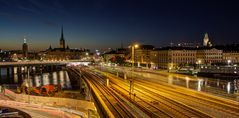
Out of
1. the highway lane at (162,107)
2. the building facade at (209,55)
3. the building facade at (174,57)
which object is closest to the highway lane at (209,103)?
the highway lane at (162,107)

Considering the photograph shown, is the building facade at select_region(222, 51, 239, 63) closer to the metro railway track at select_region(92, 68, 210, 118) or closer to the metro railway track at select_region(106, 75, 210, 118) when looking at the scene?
the metro railway track at select_region(106, 75, 210, 118)

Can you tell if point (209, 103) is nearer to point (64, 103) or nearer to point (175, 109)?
point (175, 109)

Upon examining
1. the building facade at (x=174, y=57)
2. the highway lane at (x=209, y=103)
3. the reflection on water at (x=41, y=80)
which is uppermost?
the building facade at (x=174, y=57)

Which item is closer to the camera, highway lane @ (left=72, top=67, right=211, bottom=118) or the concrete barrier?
highway lane @ (left=72, top=67, right=211, bottom=118)

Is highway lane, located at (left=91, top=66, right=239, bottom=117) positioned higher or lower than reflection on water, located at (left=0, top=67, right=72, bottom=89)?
higher

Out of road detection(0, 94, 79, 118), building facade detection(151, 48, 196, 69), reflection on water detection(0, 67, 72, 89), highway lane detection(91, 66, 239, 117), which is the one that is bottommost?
reflection on water detection(0, 67, 72, 89)

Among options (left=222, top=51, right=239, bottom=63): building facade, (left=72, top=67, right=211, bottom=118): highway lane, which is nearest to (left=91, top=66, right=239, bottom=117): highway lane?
(left=72, top=67, right=211, bottom=118): highway lane

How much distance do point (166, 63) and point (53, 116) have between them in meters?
117

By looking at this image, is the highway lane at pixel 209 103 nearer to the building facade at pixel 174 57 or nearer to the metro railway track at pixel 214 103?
the metro railway track at pixel 214 103

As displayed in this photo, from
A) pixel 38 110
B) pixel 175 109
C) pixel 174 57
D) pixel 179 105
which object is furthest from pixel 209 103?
pixel 174 57

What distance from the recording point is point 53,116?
96.9ft

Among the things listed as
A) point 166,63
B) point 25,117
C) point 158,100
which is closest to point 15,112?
point 25,117

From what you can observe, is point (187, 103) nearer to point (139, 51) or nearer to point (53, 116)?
point (53, 116)

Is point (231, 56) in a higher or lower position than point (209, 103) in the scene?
higher
